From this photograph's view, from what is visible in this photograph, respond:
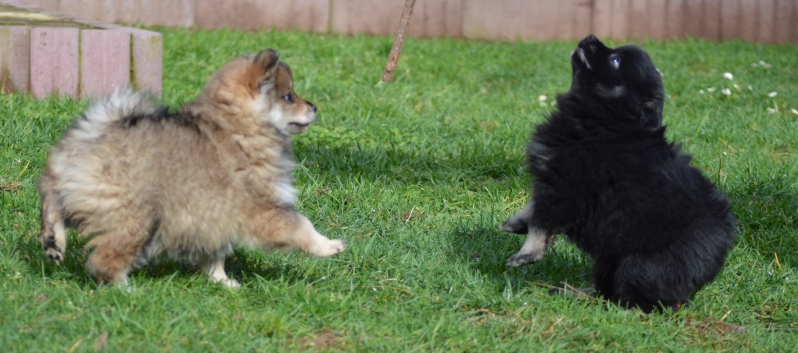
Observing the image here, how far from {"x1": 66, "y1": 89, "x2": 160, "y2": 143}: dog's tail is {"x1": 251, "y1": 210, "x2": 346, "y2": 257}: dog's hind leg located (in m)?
0.69

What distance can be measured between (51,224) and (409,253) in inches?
68.7

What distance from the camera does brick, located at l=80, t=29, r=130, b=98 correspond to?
6.09 meters

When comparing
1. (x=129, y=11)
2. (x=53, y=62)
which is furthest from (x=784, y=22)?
(x=53, y=62)

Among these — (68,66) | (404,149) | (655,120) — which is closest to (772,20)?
(404,149)

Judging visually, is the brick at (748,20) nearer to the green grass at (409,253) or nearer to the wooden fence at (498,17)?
the wooden fence at (498,17)

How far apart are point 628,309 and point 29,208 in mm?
3078

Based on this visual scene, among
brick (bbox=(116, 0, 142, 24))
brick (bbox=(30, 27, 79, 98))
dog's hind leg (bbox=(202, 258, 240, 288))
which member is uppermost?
brick (bbox=(116, 0, 142, 24))

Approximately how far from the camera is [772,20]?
1096 centimetres

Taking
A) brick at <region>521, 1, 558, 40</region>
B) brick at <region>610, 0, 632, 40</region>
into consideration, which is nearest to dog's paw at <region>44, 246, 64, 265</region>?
brick at <region>521, 1, 558, 40</region>

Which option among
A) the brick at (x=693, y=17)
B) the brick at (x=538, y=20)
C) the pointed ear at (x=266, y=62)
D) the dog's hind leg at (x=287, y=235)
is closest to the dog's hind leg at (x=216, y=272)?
the dog's hind leg at (x=287, y=235)

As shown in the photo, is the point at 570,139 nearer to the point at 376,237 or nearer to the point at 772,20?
the point at 376,237

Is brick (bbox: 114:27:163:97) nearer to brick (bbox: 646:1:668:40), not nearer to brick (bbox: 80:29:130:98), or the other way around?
brick (bbox: 80:29:130:98)

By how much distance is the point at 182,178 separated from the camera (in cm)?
326

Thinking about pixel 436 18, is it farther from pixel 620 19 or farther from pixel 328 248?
pixel 328 248
